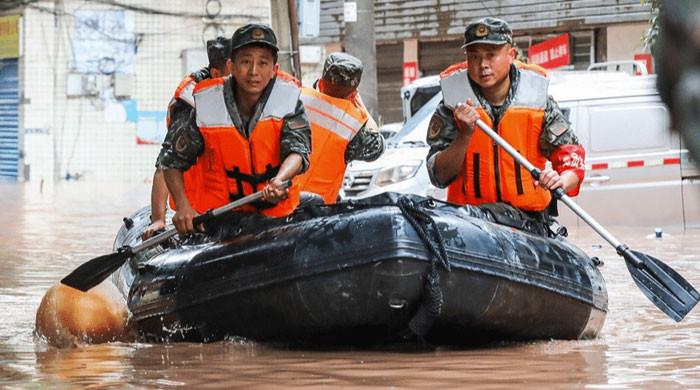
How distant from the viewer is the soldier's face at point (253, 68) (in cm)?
602

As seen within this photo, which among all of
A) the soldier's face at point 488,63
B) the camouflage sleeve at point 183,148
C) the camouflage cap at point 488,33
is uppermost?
the camouflage cap at point 488,33

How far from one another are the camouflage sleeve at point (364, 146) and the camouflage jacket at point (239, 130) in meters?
1.52

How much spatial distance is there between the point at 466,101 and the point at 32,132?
79.2 ft

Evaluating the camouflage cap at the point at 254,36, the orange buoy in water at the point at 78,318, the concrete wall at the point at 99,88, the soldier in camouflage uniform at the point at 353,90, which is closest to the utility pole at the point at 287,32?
the soldier in camouflage uniform at the point at 353,90

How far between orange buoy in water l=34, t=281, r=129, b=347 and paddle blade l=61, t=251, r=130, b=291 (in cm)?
13

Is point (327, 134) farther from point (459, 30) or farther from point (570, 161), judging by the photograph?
point (459, 30)

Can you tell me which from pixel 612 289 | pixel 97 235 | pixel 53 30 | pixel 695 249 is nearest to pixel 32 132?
pixel 53 30

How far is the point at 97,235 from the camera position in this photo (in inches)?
569

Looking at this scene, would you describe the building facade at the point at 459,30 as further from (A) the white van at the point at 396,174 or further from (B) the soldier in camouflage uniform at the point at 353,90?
(B) the soldier in camouflage uniform at the point at 353,90

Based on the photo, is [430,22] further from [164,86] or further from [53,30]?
[53,30]

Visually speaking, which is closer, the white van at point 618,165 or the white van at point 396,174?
the white van at point 396,174

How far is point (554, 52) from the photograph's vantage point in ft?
86.2

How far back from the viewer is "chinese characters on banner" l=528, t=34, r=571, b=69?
26.1 m

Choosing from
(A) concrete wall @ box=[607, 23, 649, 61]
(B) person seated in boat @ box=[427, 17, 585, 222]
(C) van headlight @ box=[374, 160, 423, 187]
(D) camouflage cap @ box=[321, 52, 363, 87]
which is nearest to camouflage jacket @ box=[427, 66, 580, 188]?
(B) person seated in boat @ box=[427, 17, 585, 222]
